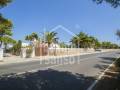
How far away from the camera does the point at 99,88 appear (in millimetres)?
12695

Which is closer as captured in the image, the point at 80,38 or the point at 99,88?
the point at 99,88

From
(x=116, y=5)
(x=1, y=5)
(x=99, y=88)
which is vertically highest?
(x=1, y=5)

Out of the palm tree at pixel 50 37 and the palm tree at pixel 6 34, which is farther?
the palm tree at pixel 50 37

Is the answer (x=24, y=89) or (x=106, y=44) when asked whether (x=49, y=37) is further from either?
(x=106, y=44)

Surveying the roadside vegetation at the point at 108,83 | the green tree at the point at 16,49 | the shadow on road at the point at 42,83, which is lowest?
the roadside vegetation at the point at 108,83

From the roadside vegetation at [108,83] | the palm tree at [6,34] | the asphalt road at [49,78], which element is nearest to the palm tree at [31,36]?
the palm tree at [6,34]

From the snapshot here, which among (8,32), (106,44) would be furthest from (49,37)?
(106,44)

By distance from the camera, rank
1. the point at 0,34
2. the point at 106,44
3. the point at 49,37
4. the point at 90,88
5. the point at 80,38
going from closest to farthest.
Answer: the point at 90,88 → the point at 0,34 → the point at 49,37 → the point at 80,38 → the point at 106,44

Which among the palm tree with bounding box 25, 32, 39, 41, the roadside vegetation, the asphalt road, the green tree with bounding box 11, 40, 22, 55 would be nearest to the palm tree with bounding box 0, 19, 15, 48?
the green tree with bounding box 11, 40, 22, 55

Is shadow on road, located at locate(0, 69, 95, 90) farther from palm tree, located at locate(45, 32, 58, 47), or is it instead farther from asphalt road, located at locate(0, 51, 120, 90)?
palm tree, located at locate(45, 32, 58, 47)

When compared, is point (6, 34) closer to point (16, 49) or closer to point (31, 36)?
point (16, 49)

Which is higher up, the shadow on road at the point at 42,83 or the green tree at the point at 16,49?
the green tree at the point at 16,49

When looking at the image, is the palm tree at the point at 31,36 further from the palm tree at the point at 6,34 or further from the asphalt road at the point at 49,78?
the asphalt road at the point at 49,78

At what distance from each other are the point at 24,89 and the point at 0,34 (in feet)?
123
